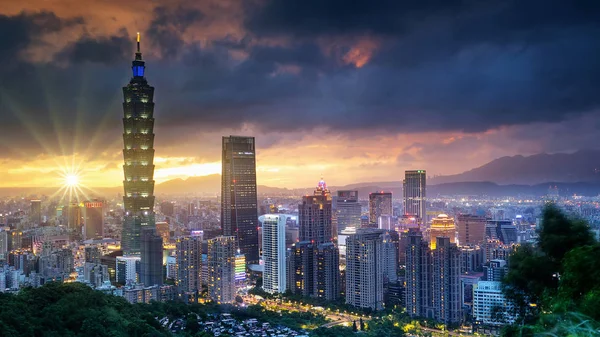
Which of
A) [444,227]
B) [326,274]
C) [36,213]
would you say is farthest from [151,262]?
[444,227]

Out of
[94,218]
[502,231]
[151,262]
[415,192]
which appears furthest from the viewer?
[415,192]

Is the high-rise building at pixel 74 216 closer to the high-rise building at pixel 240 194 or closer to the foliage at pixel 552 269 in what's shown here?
the high-rise building at pixel 240 194

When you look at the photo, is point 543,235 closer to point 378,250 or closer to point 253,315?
point 253,315

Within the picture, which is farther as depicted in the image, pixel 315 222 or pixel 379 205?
pixel 379 205

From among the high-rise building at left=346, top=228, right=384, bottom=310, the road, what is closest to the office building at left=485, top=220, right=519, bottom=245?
the high-rise building at left=346, top=228, right=384, bottom=310

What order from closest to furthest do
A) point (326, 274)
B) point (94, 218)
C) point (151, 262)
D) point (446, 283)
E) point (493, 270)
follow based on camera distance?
point (446, 283) < point (493, 270) < point (326, 274) < point (151, 262) < point (94, 218)

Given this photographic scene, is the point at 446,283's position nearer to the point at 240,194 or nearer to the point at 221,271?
the point at 221,271

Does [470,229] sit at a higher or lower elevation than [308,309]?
higher

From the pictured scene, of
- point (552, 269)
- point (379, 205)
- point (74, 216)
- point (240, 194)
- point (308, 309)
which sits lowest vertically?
point (308, 309)
